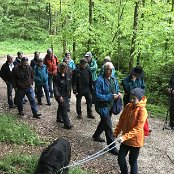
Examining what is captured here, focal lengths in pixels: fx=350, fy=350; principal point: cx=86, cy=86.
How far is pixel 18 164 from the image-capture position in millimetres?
7285

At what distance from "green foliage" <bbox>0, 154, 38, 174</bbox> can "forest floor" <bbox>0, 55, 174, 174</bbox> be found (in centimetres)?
41

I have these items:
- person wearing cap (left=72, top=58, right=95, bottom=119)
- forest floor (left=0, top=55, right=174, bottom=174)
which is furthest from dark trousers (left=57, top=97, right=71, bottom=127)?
person wearing cap (left=72, top=58, right=95, bottom=119)

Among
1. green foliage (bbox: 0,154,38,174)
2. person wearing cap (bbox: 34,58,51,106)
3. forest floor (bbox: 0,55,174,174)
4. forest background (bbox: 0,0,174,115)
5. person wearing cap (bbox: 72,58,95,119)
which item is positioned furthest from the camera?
forest background (bbox: 0,0,174,115)

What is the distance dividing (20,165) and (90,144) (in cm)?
246

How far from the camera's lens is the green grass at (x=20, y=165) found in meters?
6.92

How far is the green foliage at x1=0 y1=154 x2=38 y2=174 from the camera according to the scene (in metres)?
6.92

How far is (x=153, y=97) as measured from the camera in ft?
53.0

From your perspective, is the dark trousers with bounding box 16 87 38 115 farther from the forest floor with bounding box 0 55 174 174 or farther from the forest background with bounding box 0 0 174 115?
the forest background with bounding box 0 0 174 115

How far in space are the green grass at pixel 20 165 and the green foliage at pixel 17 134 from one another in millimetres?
1119

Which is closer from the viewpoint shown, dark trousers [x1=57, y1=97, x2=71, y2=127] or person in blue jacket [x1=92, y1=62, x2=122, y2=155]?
person in blue jacket [x1=92, y1=62, x2=122, y2=155]

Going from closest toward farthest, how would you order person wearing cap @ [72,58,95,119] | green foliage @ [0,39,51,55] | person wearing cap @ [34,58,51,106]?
person wearing cap @ [72,58,95,119]
person wearing cap @ [34,58,51,106]
green foliage @ [0,39,51,55]

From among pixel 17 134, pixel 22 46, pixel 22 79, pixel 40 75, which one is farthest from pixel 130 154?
pixel 22 46

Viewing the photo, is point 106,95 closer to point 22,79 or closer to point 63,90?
point 63,90

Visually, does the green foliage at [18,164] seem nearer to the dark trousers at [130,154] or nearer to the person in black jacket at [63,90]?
the dark trousers at [130,154]
